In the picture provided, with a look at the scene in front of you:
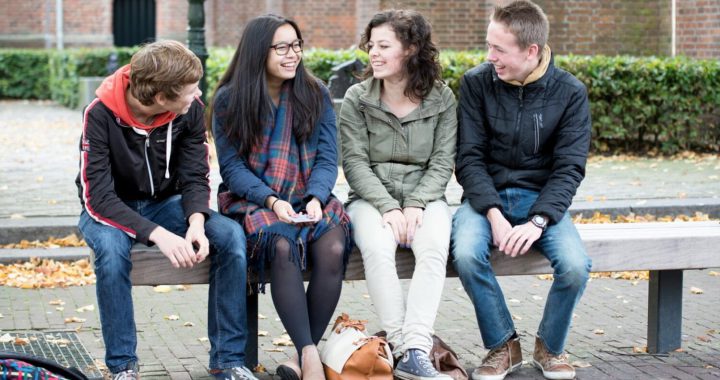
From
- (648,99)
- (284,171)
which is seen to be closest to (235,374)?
(284,171)

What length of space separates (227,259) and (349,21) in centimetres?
1780

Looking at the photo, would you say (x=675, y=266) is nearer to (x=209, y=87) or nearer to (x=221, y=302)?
(x=221, y=302)

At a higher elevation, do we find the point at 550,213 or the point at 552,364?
the point at 550,213

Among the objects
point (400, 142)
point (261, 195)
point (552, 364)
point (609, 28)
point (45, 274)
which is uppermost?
point (609, 28)

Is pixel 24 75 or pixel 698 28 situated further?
pixel 24 75

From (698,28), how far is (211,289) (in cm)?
1051

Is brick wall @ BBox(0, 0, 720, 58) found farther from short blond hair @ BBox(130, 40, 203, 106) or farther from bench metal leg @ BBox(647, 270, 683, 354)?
short blond hair @ BBox(130, 40, 203, 106)

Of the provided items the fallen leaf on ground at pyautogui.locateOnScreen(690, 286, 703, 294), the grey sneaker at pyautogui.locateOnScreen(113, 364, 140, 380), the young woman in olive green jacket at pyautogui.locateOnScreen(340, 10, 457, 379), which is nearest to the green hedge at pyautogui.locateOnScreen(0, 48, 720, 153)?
the fallen leaf on ground at pyautogui.locateOnScreen(690, 286, 703, 294)

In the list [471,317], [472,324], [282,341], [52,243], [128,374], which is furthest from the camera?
[52,243]

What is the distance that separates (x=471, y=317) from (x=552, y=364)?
50.3 inches

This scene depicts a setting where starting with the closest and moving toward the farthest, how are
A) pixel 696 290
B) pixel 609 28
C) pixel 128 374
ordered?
pixel 128 374
pixel 696 290
pixel 609 28

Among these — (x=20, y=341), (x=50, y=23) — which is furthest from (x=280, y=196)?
(x=50, y=23)

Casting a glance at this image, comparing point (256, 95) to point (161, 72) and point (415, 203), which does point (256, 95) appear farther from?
point (415, 203)

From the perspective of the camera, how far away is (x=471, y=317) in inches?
229
